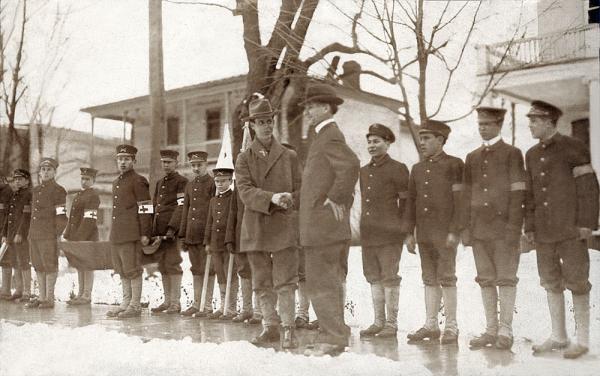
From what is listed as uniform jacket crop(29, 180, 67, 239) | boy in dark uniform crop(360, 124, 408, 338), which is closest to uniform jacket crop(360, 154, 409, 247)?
boy in dark uniform crop(360, 124, 408, 338)

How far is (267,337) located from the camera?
14.9 ft

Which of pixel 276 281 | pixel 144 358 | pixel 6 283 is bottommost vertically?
pixel 144 358

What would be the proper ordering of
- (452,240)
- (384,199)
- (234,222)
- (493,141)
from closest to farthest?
(493,141) → (452,240) → (384,199) → (234,222)

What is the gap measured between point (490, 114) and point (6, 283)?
5.75m

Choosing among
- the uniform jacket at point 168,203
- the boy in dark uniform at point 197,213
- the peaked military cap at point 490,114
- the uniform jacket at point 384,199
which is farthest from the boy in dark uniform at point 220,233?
the peaked military cap at point 490,114

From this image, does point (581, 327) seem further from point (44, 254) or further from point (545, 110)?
point (44, 254)

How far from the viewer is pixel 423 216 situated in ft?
14.0

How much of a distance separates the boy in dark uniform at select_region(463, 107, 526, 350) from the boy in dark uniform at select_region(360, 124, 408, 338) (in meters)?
0.52

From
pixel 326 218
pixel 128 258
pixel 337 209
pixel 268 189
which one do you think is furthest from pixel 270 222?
pixel 128 258

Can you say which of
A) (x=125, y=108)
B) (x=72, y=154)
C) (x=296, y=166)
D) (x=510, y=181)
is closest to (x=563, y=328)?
(x=510, y=181)

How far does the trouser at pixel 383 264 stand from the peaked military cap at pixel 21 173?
4.01 metres

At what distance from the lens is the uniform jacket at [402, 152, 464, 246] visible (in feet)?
13.6

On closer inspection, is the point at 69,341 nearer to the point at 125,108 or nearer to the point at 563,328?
the point at 125,108

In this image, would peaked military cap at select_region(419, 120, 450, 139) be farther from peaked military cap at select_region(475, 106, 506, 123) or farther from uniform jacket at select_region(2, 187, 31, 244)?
uniform jacket at select_region(2, 187, 31, 244)
